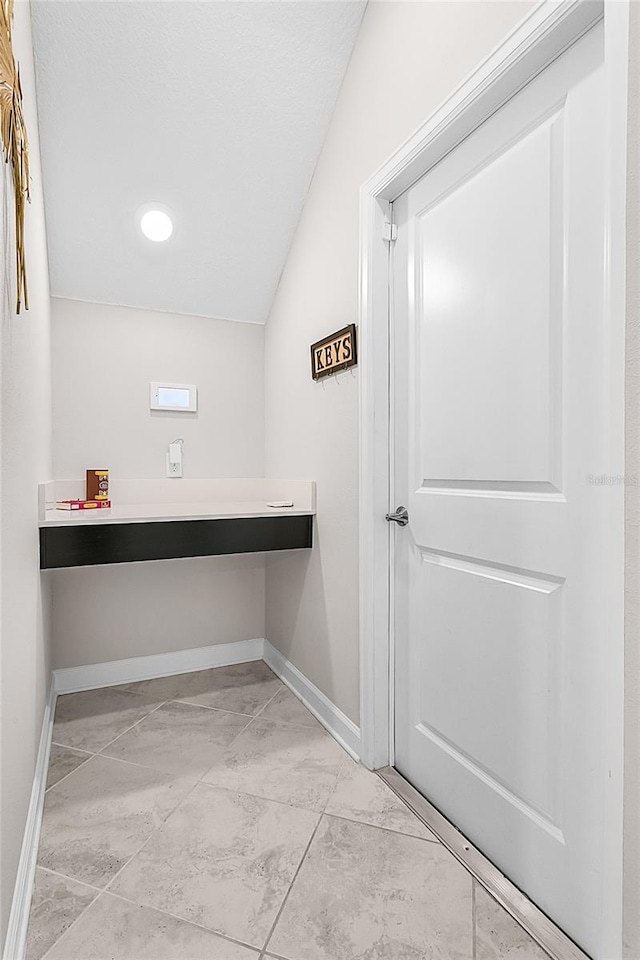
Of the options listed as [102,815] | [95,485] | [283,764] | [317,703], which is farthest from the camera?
[95,485]

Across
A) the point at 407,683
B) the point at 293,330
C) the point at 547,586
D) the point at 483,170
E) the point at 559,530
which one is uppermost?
the point at 483,170

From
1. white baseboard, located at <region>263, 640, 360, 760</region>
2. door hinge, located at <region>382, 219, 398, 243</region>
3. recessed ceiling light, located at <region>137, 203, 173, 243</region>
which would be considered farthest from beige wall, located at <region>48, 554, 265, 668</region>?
door hinge, located at <region>382, 219, 398, 243</region>

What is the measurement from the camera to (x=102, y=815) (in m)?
1.60

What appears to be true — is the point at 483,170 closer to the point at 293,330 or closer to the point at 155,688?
the point at 293,330

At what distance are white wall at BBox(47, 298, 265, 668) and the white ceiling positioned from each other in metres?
0.17

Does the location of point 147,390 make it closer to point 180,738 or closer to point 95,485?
point 95,485

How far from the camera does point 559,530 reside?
1.22 meters

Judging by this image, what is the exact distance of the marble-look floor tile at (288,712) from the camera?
7.16ft

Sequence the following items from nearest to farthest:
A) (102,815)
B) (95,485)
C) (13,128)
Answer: (13,128) < (102,815) < (95,485)

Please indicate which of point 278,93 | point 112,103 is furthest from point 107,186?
point 278,93

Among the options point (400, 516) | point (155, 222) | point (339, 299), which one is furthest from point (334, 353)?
point (155, 222)

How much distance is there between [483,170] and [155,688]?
7.87 ft

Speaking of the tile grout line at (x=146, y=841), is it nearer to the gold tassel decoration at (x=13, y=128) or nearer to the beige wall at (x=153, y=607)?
the beige wall at (x=153, y=607)

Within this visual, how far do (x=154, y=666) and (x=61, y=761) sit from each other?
0.76 metres
